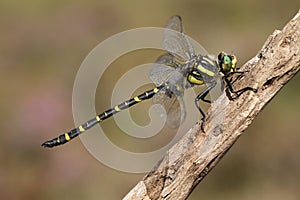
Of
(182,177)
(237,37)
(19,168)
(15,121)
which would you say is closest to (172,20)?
(182,177)

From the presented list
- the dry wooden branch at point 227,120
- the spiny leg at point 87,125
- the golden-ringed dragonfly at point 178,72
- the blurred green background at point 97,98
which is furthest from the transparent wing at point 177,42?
the blurred green background at point 97,98

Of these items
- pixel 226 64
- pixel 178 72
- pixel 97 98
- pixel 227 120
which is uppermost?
pixel 97 98

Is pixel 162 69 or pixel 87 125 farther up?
pixel 87 125

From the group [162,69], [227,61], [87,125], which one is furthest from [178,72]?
[87,125]

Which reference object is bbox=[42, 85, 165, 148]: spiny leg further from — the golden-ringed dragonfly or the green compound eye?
the green compound eye

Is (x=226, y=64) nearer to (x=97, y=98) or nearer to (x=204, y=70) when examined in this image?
(x=204, y=70)

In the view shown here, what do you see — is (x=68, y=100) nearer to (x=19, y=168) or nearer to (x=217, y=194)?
(x=19, y=168)
